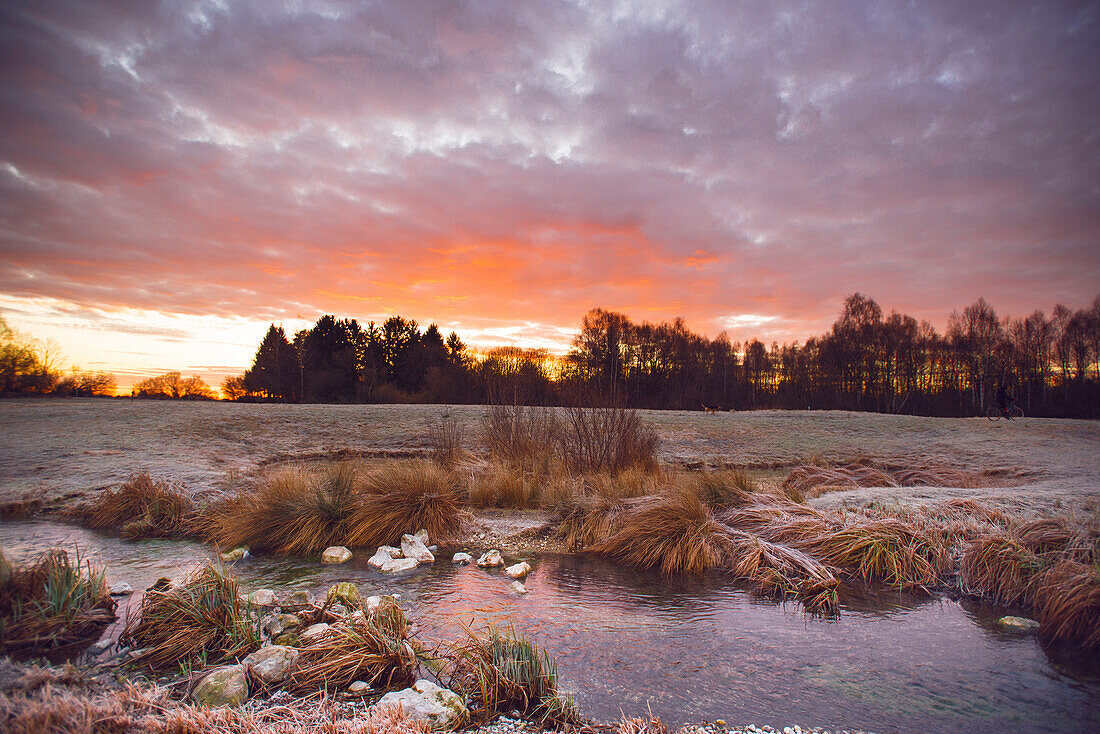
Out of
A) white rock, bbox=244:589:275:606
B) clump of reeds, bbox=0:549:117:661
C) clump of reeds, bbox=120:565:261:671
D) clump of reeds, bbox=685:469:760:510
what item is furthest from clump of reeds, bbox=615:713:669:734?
clump of reeds, bbox=685:469:760:510

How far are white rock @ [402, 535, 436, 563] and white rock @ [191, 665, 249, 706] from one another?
325 centimetres

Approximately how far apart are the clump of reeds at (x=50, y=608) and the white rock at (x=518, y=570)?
11.7 ft

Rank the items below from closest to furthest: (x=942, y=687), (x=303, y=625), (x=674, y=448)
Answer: (x=942, y=687) < (x=303, y=625) < (x=674, y=448)

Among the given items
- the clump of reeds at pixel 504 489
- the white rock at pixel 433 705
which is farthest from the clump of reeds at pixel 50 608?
the clump of reeds at pixel 504 489

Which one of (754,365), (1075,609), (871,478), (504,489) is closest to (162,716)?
(1075,609)

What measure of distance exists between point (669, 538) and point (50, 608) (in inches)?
233

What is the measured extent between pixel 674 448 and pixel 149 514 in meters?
14.7

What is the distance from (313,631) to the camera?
371cm

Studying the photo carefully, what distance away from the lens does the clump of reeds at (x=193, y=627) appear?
3.45 metres

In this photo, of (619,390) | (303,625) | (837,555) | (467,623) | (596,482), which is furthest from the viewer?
(619,390)

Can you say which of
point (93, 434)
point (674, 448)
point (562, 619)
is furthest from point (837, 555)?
Answer: point (93, 434)

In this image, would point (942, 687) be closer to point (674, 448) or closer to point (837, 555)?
point (837, 555)

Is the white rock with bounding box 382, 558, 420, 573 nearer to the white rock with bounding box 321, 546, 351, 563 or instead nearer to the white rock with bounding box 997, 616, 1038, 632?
the white rock with bounding box 321, 546, 351, 563

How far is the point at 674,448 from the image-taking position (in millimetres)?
17641
